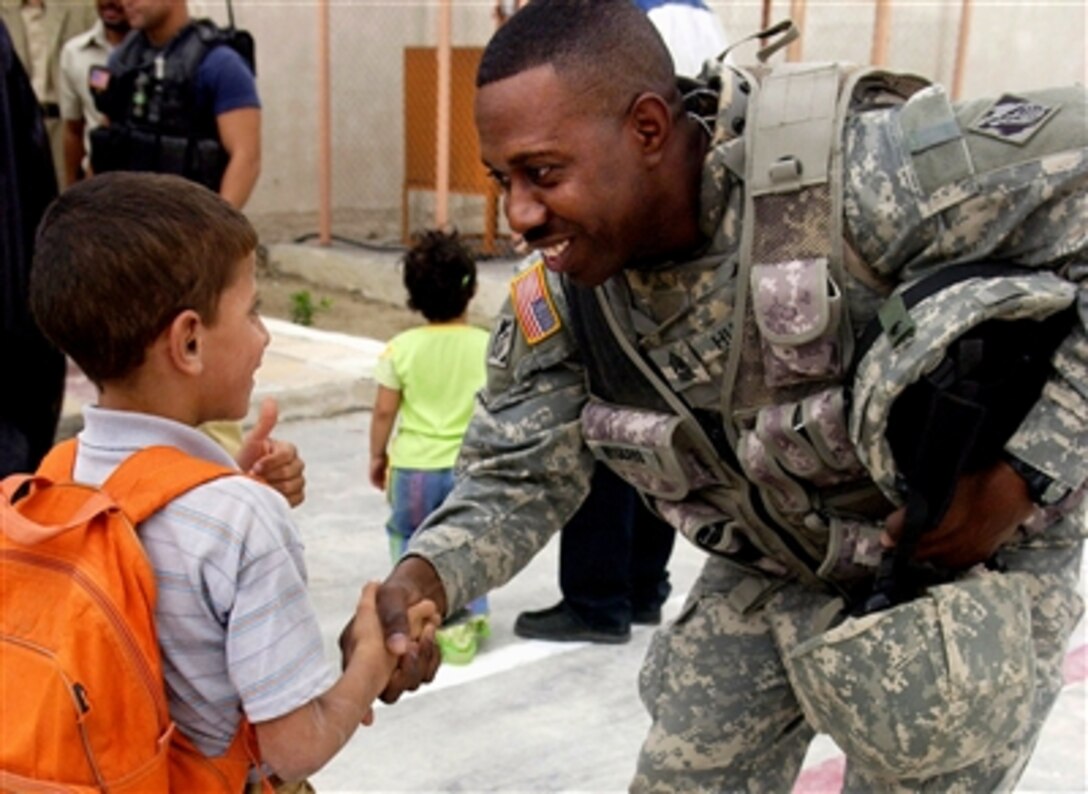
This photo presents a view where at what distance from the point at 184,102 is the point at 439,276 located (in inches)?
47.4

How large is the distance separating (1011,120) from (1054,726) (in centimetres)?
216

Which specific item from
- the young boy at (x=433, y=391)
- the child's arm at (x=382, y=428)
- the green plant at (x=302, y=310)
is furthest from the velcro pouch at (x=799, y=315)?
the green plant at (x=302, y=310)

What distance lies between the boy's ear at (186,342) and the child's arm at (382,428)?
2201mm

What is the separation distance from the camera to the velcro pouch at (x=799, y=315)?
1.86 meters

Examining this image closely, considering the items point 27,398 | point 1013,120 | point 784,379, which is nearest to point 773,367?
point 784,379

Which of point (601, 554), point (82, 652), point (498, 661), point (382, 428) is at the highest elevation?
point (82, 652)

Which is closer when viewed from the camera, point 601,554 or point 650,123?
point 650,123

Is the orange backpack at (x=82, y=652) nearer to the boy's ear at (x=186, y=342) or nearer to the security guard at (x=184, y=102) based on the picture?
the boy's ear at (x=186, y=342)

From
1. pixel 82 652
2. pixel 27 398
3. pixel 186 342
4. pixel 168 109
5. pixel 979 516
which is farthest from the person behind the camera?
pixel 168 109

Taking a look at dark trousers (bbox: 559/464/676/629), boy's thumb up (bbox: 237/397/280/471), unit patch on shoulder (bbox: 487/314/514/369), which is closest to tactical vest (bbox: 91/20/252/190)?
dark trousers (bbox: 559/464/676/629)

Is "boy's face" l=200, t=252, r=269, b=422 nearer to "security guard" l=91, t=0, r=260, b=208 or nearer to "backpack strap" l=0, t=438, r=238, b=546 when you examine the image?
"backpack strap" l=0, t=438, r=238, b=546

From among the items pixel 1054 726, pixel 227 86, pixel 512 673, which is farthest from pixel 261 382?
pixel 1054 726

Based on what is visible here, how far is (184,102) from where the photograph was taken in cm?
439

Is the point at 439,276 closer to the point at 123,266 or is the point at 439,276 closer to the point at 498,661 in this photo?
the point at 498,661
